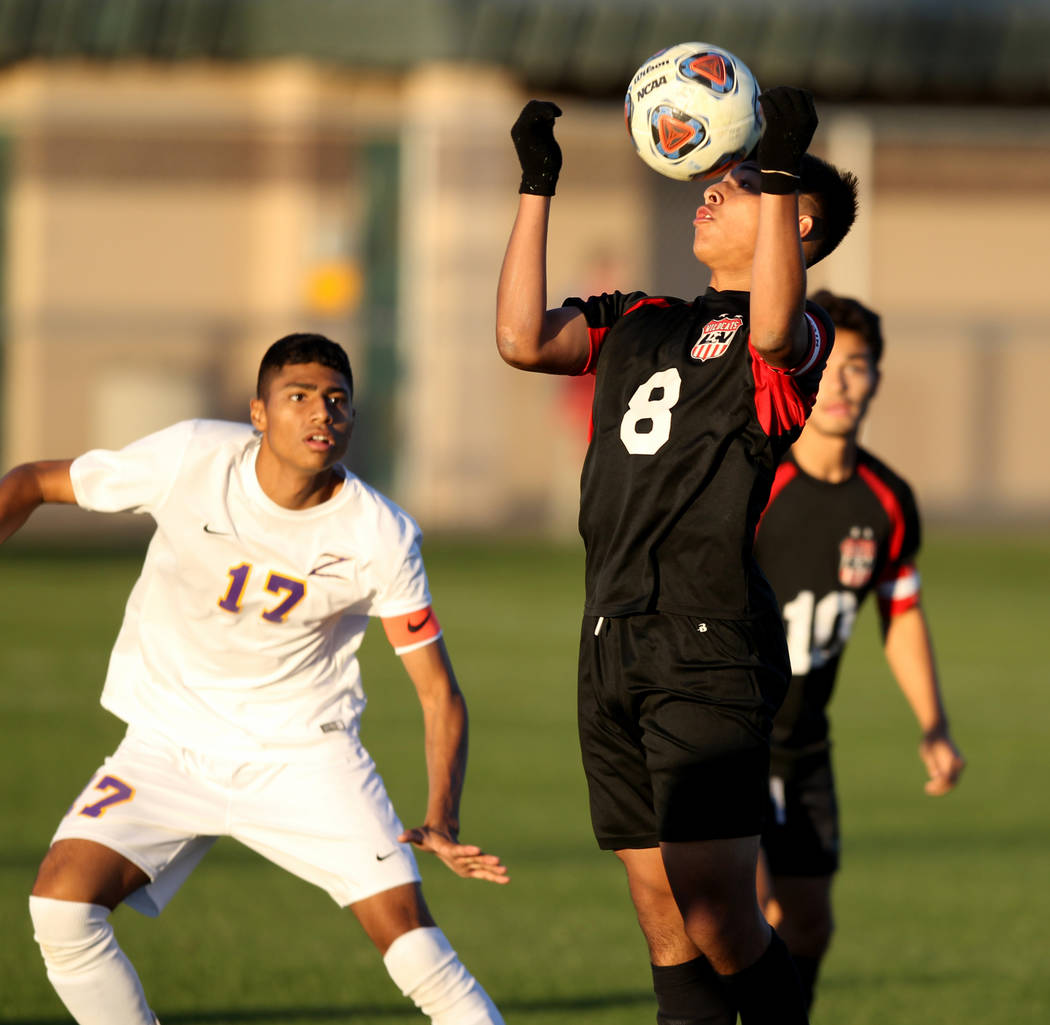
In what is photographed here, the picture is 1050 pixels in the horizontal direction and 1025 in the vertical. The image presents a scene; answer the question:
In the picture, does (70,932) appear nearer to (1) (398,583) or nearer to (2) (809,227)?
(1) (398,583)

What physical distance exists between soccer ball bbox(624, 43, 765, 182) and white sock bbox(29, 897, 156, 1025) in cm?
212

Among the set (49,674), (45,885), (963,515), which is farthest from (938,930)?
(963,515)

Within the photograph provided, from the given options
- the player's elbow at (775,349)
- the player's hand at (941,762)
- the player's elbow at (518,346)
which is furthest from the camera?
the player's hand at (941,762)

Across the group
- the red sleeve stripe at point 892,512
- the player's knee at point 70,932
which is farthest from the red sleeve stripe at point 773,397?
Answer: the player's knee at point 70,932

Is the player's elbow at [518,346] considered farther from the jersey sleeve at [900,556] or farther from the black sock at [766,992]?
the jersey sleeve at [900,556]

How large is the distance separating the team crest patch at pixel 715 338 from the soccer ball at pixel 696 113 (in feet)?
1.23

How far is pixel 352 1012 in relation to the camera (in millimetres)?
5512

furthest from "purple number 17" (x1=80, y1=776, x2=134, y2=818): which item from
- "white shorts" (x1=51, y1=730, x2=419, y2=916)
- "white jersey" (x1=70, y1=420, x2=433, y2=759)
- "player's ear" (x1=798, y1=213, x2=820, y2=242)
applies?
"player's ear" (x1=798, y1=213, x2=820, y2=242)

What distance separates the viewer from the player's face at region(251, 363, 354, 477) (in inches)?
177

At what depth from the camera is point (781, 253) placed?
3.58 m

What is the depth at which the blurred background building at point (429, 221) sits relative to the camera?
60.0 ft

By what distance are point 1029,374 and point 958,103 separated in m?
3.73

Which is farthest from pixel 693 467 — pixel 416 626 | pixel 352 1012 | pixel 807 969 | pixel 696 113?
pixel 352 1012

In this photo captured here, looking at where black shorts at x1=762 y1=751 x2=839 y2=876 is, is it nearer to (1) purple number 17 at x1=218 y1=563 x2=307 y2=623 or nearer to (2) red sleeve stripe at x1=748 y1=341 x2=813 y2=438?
(1) purple number 17 at x1=218 y1=563 x2=307 y2=623
